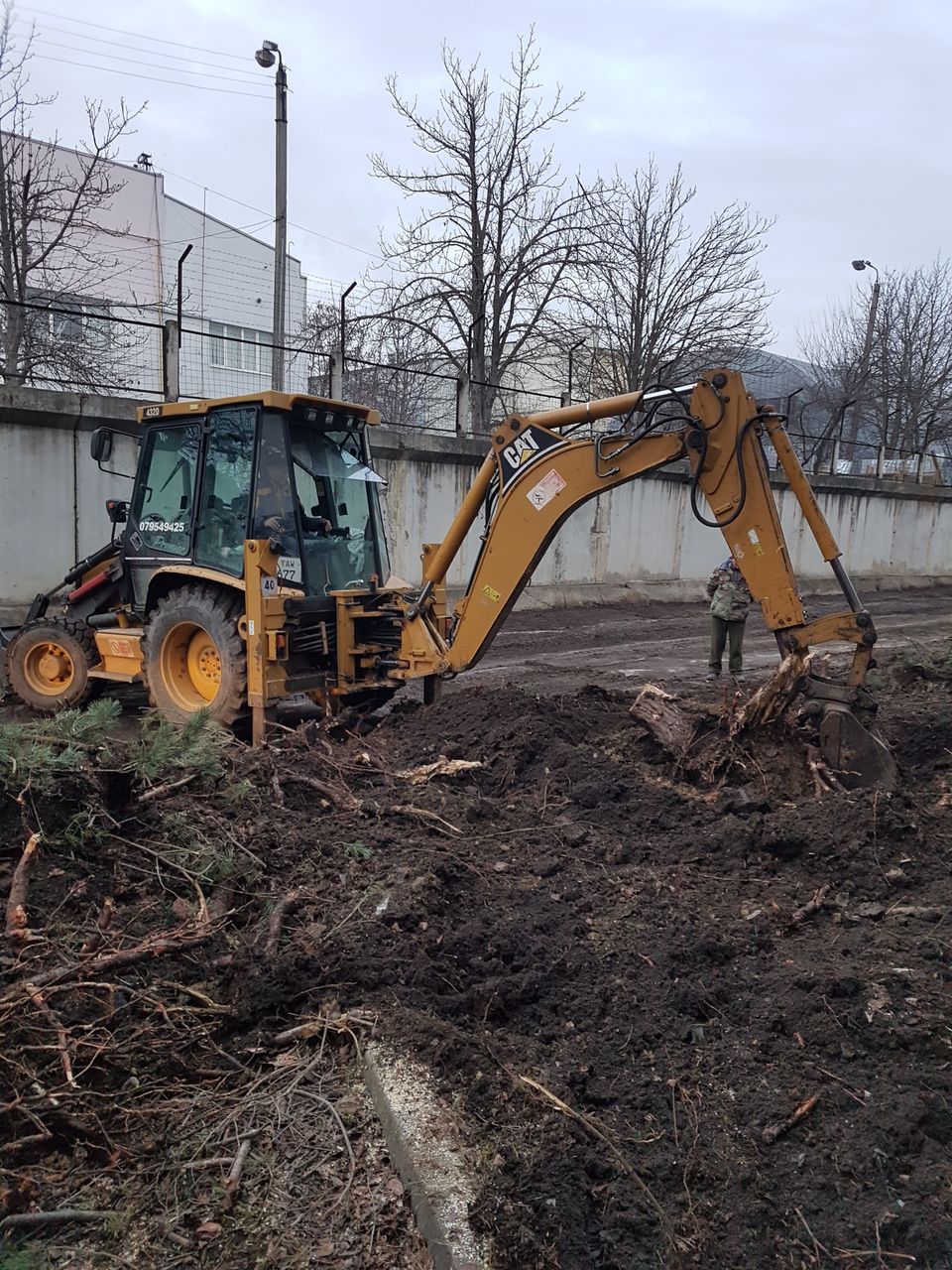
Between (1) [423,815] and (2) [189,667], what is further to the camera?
(2) [189,667]

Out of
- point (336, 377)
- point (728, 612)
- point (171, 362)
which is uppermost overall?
point (336, 377)

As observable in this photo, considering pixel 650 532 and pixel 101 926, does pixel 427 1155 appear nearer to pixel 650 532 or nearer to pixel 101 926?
pixel 101 926

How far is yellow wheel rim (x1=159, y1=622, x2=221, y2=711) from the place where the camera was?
730 cm

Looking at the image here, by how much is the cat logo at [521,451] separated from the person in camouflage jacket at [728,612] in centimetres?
470

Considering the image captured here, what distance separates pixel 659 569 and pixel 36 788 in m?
17.0

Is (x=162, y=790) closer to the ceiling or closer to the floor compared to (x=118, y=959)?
closer to the ceiling

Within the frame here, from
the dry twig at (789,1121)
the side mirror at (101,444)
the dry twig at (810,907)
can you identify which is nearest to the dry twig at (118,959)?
the dry twig at (789,1121)

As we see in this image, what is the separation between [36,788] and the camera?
3898mm

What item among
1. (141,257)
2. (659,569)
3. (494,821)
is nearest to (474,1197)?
(494,821)

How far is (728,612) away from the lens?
1081 centimetres

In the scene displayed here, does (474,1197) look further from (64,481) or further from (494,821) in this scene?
(64,481)

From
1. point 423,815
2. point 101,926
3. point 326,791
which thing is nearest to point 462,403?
point 326,791

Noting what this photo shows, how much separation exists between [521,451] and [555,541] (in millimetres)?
11533

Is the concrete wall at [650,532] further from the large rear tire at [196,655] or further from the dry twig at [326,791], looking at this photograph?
the dry twig at [326,791]
